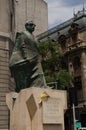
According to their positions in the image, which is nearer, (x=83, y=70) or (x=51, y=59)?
(x=51, y=59)

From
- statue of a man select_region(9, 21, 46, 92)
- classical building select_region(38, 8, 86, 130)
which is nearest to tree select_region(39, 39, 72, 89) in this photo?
classical building select_region(38, 8, 86, 130)

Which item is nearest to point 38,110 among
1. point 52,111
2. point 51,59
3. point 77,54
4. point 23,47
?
point 52,111

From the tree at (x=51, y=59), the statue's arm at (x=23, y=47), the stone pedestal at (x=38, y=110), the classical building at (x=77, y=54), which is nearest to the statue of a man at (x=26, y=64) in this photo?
the statue's arm at (x=23, y=47)

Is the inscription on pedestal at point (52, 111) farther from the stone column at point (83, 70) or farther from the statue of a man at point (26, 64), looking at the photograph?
the stone column at point (83, 70)

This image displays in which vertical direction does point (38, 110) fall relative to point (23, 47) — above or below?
below

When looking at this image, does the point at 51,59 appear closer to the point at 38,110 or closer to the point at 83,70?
the point at 83,70

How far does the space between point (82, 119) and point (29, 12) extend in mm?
13356

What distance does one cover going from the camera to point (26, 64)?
1080cm

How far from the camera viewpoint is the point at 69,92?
1626 inches

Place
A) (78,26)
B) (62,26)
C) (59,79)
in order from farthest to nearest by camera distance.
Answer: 1. (62,26)
2. (78,26)
3. (59,79)

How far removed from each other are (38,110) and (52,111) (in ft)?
1.43

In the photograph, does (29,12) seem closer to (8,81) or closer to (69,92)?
(69,92)

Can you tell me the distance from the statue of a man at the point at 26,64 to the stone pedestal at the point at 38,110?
1.62 feet

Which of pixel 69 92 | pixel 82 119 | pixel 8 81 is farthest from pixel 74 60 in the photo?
pixel 8 81
